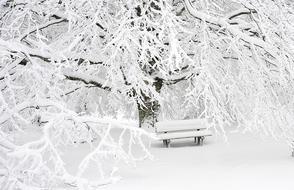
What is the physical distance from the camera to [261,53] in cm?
935

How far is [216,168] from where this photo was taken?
7.75 m

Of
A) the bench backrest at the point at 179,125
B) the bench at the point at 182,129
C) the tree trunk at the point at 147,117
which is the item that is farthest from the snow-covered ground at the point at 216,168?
the tree trunk at the point at 147,117

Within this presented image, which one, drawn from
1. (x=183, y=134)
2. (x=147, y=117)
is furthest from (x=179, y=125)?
(x=147, y=117)

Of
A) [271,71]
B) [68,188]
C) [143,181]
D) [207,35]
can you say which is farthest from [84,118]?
[271,71]

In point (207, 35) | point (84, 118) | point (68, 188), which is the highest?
point (207, 35)

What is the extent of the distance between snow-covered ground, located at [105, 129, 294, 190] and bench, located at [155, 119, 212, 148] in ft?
0.77

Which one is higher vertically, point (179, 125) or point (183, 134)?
point (179, 125)

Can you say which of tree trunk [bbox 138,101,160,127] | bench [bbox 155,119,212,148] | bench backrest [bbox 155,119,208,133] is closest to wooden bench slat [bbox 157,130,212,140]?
bench [bbox 155,119,212,148]

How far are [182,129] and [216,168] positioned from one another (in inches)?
109

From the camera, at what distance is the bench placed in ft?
33.1

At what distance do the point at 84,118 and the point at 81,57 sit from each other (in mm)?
3917

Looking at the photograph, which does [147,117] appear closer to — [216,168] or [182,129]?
[182,129]

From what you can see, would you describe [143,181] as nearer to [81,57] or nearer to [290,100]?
[81,57]

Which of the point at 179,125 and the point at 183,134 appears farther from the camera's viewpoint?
the point at 179,125
